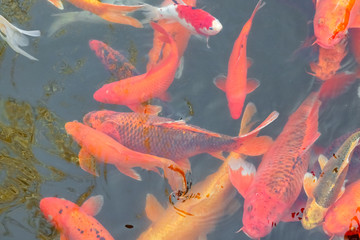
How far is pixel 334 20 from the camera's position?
11.9 ft

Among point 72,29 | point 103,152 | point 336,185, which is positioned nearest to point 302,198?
point 336,185

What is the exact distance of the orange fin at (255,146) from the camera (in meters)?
3.50

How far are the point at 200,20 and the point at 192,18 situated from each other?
0.22 ft

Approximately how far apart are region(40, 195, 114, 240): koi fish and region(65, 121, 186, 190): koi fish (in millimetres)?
364

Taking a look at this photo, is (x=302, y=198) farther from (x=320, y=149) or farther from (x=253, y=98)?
(x=253, y=98)

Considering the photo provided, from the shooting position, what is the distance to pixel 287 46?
410cm

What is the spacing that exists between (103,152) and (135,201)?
48 cm

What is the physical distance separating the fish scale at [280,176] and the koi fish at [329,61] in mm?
354

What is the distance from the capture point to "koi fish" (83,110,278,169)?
341 cm

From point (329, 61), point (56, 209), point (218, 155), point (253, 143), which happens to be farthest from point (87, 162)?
point (329, 61)

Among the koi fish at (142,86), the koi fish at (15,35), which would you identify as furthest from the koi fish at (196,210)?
the koi fish at (15,35)

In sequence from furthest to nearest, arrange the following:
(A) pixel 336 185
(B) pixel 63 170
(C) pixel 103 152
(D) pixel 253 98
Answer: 1. (D) pixel 253 98
2. (B) pixel 63 170
3. (C) pixel 103 152
4. (A) pixel 336 185

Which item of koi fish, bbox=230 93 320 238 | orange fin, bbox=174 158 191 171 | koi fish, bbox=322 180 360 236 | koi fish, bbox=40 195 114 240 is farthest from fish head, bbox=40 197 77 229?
koi fish, bbox=322 180 360 236

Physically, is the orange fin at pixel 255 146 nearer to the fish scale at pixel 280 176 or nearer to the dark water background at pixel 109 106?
the fish scale at pixel 280 176
